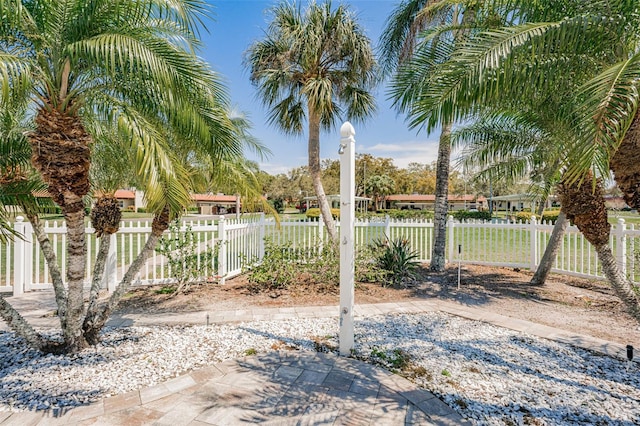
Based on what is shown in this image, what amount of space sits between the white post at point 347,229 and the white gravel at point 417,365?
0.33 metres

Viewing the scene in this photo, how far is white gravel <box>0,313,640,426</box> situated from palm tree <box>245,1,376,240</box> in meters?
3.76

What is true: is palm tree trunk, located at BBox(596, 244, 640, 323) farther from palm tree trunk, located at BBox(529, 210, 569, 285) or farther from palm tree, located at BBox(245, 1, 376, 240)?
palm tree, located at BBox(245, 1, 376, 240)

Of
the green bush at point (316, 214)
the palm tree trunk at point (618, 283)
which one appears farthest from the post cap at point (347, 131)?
the green bush at point (316, 214)

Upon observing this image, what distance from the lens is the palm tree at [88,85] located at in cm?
252

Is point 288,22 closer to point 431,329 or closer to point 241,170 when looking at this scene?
point 241,170

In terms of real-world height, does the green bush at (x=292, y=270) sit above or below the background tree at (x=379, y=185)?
below

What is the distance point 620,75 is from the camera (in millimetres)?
2178

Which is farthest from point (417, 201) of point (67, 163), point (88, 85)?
point (67, 163)

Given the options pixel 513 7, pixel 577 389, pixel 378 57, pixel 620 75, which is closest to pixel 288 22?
pixel 378 57

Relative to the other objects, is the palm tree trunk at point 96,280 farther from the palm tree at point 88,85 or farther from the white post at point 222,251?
the white post at point 222,251

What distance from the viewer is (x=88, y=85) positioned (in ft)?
9.74

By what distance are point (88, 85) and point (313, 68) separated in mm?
5228

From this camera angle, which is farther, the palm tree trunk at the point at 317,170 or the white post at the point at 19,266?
the palm tree trunk at the point at 317,170

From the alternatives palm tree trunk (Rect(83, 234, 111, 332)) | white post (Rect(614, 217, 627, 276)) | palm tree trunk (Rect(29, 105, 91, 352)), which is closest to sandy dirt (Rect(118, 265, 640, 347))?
white post (Rect(614, 217, 627, 276))
